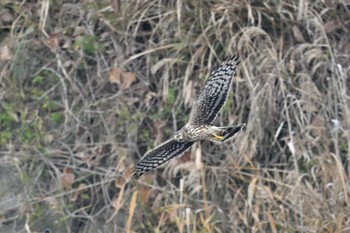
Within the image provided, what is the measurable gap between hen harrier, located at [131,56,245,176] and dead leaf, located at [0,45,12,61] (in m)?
2.53

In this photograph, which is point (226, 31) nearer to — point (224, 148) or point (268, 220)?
point (224, 148)

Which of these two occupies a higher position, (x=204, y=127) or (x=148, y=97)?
(x=204, y=127)

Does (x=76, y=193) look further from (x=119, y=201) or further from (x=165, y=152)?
(x=165, y=152)

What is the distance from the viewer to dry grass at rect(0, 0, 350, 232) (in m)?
4.80

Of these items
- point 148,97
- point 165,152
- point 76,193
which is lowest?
point 76,193

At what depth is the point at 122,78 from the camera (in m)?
5.22

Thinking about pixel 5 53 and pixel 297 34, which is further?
pixel 5 53

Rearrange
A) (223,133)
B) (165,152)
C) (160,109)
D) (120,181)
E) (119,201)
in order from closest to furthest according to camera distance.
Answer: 1. (223,133)
2. (165,152)
3. (119,201)
4. (120,181)
5. (160,109)

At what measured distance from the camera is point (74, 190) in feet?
16.7

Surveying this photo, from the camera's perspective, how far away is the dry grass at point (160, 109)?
15.8ft

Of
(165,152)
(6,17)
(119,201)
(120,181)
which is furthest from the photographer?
(6,17)

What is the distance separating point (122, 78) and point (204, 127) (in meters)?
2.49

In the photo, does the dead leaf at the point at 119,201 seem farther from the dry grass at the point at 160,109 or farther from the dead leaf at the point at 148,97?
the dead leaf at the point at 148,97

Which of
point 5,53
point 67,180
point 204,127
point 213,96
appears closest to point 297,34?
point 67,180
